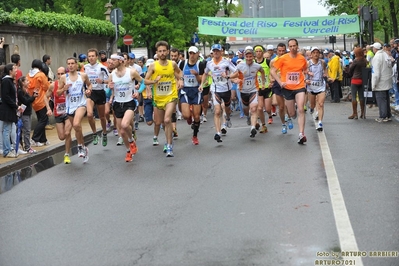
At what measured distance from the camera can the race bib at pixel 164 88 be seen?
1428 centimetres

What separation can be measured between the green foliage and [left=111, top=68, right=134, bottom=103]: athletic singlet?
7233 millimetres

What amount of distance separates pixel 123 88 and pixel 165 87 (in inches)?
28.1

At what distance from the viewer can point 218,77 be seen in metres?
16.0

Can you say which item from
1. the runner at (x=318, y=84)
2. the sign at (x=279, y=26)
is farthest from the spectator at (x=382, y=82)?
the sign at (x=279, y=26)

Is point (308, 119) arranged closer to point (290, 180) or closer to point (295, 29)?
point (290, 180)

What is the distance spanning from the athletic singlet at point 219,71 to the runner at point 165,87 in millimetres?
1609

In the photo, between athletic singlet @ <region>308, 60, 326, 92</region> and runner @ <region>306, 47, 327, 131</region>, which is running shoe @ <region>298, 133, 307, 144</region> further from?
athletic singlet @ <region>308, 60, 326, 92</region>

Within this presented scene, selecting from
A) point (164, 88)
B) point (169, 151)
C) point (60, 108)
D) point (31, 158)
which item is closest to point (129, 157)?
point (169, 151)

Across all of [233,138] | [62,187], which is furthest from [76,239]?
[233,138]

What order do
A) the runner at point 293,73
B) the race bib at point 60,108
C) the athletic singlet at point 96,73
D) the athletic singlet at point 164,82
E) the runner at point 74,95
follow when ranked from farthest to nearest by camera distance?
1. the athletic singlet at point 96,73
2. the runner at point 293,73
3. the race bib at point 60,108
4. the athletic singlet at point 164,82
5. the runner at point 74,95

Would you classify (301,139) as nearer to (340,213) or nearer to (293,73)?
(293,73)

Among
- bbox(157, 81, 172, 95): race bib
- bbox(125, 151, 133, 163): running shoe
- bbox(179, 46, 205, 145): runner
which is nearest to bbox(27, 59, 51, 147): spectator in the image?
bbox(179, 46, 205, 145): runner

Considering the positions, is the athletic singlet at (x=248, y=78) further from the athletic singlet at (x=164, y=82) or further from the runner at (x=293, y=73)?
the athletic singlet at (x=164, y=82)

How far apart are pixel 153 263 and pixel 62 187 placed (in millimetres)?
4906
